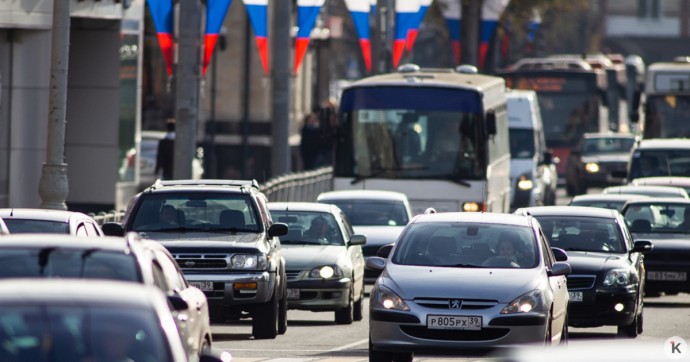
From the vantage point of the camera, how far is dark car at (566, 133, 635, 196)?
51.6 meters

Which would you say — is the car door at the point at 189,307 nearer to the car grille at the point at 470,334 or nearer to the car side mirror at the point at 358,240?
the car grille at the point at 470,334

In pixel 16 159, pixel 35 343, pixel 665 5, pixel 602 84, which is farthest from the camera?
pixel 665 5

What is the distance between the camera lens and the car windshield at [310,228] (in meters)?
21.2

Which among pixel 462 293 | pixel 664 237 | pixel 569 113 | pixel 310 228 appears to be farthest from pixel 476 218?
pixel 569 113

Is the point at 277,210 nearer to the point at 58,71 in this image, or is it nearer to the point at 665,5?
the point at 58,71

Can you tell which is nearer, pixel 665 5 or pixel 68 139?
pixel 68 139

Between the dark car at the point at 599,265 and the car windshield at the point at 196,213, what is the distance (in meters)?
3.13

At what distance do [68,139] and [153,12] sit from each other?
612cm

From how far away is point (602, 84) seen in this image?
55469mm

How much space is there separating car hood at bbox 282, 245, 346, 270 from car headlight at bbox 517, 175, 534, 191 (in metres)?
20.3

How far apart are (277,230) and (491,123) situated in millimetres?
12712

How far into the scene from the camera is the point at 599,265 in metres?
19.0

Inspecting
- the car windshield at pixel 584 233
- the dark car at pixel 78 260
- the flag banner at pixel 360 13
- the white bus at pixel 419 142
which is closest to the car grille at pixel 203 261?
the car windshield at pixel 584 233

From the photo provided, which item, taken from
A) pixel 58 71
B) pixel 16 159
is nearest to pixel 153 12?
pixel 16 159
